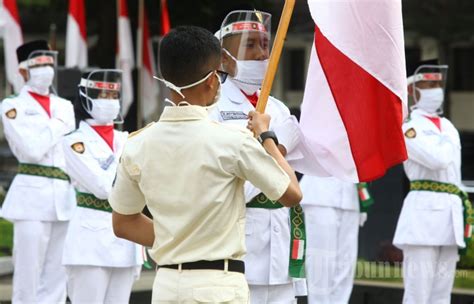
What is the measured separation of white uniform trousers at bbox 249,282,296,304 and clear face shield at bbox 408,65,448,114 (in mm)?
3683

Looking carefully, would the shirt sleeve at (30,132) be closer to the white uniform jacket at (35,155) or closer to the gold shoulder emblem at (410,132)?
the white uniform jacket at (35,155)

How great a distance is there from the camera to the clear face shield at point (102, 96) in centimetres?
809

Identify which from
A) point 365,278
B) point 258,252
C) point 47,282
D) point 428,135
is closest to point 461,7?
point 365,278

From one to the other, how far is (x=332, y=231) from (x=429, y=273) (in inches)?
52.4

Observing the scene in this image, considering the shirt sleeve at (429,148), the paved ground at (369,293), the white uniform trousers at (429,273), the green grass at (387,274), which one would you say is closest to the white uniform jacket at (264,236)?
the shirt sleeve at (429,148)

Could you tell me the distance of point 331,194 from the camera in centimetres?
1002

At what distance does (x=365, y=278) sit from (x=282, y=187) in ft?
23.3

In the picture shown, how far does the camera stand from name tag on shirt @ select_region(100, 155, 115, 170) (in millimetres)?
7762

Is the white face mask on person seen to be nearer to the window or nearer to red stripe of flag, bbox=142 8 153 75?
red stripe of flag, bbox=142 8 153 75

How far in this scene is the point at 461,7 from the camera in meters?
17.0

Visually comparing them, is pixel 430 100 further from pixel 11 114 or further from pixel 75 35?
pixel 75 35

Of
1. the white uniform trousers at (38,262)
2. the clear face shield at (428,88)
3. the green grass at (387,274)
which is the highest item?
the clear face shield at (428,88)

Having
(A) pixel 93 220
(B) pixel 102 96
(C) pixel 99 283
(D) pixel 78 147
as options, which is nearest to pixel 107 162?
(D) pixel 78 147

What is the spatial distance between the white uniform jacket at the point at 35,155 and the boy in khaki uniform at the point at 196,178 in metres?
4.89
